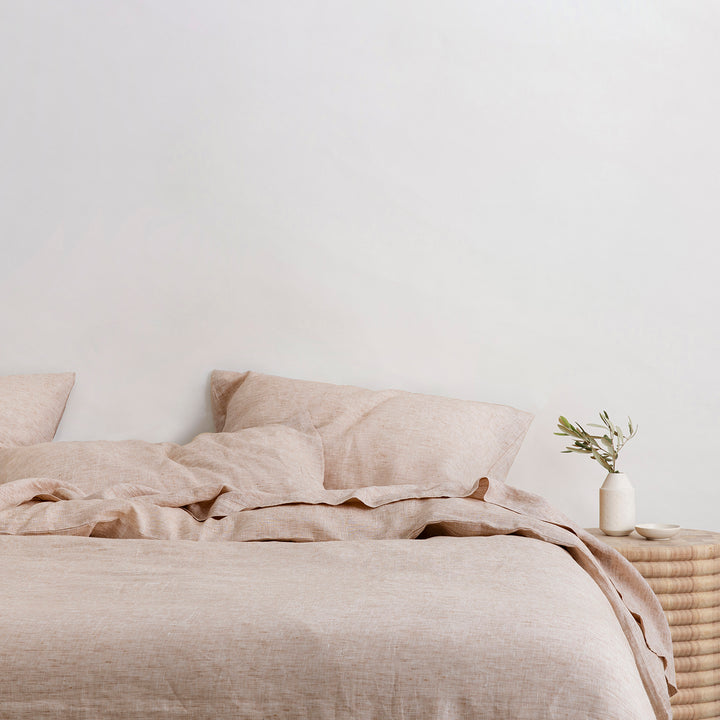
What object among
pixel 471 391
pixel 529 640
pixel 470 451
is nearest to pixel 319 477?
pixel 470 451

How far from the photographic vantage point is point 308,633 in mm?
1162

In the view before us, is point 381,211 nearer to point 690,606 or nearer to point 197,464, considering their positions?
point 197,464

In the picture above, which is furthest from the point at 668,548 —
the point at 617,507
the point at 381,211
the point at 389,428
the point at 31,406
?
the point at 31,406

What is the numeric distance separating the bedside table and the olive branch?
0.34 meters

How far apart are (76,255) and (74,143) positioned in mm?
396

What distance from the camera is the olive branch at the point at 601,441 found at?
267 centimetres

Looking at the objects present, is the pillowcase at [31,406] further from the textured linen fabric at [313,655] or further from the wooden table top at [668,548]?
the wooden table top at [668,548]

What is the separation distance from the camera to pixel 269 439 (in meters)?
2.39

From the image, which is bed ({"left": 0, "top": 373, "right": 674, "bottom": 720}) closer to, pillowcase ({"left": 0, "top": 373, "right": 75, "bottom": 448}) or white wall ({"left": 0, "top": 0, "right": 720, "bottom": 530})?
pillowcase ({"left": 0, "top": 373, "right": 75, "bottom": 448})

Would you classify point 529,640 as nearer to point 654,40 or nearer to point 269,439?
point 269,439

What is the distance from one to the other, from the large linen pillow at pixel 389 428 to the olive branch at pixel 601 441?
15 centimetres

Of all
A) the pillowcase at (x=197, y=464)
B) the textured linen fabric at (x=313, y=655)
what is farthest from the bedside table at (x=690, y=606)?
the textured linen fabric at (x=313, y=655)

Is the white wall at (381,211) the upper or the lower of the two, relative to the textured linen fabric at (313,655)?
upper

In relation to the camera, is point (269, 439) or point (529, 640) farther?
point (269, 439)
